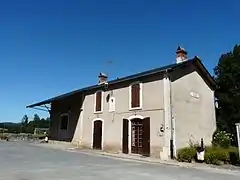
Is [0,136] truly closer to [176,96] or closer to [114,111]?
[114,111]

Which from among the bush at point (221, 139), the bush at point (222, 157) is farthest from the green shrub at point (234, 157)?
the bush at point (221, 139)

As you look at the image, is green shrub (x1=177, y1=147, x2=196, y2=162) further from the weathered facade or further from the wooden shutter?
the wooden shutter

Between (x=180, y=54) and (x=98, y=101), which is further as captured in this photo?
(x=98, y=101)

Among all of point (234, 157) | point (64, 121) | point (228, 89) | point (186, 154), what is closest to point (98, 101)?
point (64, 121)

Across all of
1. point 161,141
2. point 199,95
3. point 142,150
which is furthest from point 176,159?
point 199,95

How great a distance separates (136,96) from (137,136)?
236 cm

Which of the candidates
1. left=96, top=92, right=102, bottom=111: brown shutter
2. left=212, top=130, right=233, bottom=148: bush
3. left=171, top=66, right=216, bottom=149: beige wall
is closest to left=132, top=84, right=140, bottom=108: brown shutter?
left=171, top=66, right=216, bottom=149: beige wall

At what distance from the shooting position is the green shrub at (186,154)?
47.6 ft

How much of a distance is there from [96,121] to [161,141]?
6365 mm

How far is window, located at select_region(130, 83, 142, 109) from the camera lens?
683 inches

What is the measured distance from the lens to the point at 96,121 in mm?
20672

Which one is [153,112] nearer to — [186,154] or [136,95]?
[136,95]

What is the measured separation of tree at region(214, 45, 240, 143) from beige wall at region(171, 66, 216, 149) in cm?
386

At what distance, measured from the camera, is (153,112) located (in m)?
Result: 16.4
